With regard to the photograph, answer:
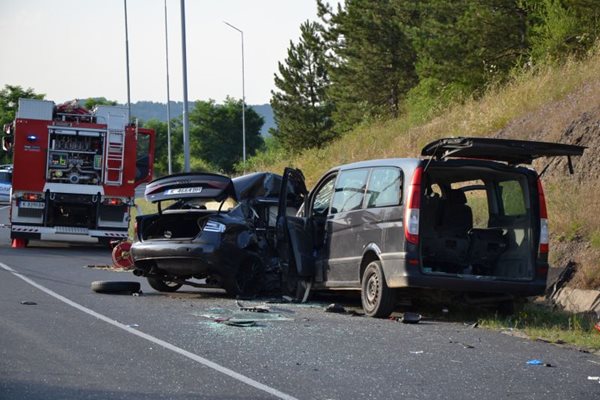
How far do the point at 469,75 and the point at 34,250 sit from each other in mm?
14850

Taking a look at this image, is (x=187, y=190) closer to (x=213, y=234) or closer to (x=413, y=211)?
(x=213, y=234)

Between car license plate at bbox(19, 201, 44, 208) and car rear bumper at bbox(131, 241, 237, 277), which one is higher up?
car license plate at bbox(19, 201, 44, 208)

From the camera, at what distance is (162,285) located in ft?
51.9

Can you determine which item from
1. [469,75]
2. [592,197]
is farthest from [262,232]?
[469,75]

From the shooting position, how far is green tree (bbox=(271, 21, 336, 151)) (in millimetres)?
65188

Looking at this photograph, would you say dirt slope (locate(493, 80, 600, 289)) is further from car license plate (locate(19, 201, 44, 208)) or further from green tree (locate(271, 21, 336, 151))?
green tree (locate(271, 21, 336, 151))

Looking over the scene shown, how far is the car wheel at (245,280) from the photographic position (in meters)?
14.5

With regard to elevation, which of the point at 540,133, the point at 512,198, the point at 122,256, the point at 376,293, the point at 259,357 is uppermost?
the point at 540,133

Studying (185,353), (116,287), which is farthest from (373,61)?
(185,353)

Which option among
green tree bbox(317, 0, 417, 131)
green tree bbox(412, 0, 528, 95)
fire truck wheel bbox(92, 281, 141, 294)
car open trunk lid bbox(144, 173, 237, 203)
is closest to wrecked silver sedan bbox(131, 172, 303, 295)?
car open trunk lid bbox(144, 173, 237, 203)

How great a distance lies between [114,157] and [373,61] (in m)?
25.9

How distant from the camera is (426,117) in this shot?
116 ft

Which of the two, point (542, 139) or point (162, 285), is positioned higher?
point (542, 139)

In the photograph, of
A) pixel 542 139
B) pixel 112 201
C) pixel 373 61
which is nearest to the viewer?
pixel 542 139
